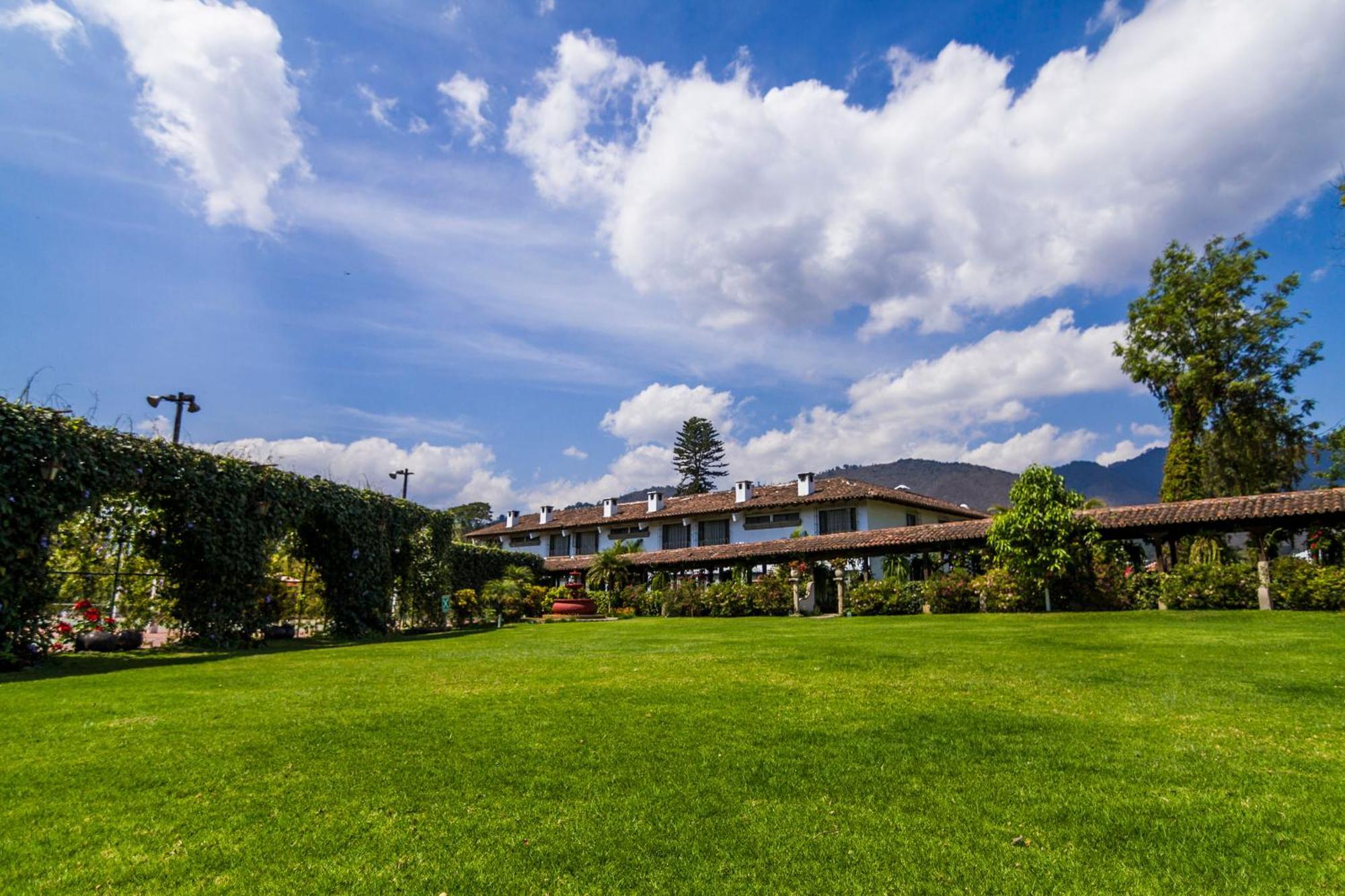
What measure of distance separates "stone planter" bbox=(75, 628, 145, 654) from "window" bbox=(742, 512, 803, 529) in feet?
87.4

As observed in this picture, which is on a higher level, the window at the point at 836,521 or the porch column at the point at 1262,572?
the window at the point at 836,521

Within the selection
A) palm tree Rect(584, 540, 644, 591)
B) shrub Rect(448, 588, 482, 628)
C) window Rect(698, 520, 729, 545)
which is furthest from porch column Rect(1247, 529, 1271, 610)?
window Rect(698, 520, 729, 545)

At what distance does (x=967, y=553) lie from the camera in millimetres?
23484

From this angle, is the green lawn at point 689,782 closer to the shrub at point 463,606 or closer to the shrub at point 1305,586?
the shrub at point 1305,586

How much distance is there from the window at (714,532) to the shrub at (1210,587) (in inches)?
811

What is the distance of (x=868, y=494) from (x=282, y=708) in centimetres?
2908

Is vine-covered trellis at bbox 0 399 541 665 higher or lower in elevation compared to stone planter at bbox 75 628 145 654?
higher

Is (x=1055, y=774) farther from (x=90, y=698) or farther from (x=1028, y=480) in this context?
(x=1028, y=480)

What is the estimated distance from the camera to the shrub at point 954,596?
69.0ft

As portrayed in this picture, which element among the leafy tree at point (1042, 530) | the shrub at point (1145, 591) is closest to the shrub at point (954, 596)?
the leafy tree at point (1042, 530)

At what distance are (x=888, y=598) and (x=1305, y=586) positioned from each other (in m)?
9.96

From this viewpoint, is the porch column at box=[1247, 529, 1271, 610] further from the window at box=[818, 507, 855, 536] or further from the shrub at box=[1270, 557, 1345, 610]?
the window at box=[818, 507, 855, 536]

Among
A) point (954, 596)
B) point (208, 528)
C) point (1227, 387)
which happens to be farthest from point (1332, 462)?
point (208, 528)

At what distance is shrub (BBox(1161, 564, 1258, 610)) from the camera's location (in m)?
17.5
